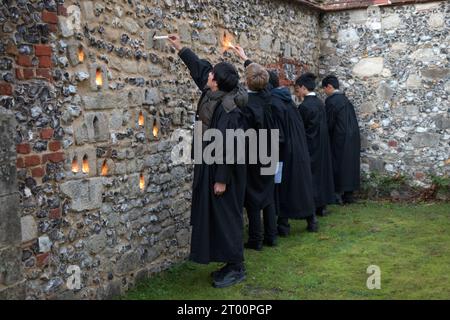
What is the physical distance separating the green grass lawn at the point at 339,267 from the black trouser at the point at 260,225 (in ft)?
0.53

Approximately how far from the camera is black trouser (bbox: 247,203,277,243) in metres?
5.77

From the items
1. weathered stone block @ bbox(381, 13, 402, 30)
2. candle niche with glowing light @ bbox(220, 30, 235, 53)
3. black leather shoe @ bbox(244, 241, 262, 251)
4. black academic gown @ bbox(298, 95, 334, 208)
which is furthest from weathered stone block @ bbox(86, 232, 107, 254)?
weathered stone block @ bbox(381, 13, 402, 30)

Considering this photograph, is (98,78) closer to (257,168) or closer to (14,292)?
(14,292)

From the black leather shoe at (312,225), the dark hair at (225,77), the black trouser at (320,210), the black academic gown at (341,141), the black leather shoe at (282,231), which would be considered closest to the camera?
the dark hair at (225,77)

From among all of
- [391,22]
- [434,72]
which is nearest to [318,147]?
[434,72]

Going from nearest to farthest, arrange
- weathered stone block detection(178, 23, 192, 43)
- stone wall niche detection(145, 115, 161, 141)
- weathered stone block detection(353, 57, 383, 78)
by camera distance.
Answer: stone wall niche detection(145, 115, 161, 141), weathered stone block detection(178, 23, 192, 43), weathered stone block detection(353, 57, 383, 78)

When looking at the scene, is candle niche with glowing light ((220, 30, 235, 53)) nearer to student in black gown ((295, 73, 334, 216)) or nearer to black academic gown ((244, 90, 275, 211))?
black academic gown ((244, 90, 275, 211))

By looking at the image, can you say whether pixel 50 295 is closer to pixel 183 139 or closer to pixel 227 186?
pixel 227 186

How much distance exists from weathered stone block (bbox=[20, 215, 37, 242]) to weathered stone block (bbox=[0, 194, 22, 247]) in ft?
0.25

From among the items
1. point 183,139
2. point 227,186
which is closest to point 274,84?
point 183,139

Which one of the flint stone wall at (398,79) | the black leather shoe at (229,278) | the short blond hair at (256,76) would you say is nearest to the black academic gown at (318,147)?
the short blond hair at (256,76)

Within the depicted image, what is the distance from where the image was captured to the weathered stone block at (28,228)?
3565 millimetres

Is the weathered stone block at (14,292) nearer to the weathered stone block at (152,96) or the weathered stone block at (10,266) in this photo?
the weathered stone block at (10,266)

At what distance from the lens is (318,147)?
7391 mm
